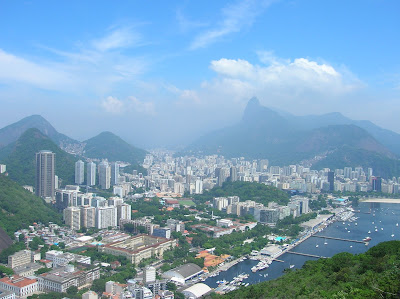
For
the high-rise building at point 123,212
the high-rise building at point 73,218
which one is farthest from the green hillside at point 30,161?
the high-rise building at point 123,212

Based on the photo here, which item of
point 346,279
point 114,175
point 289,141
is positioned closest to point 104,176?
point 114,175

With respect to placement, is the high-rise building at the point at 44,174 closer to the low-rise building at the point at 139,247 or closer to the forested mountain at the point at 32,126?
the low-rise building at the point at 139,247

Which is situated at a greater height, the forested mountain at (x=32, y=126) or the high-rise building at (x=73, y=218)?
the forested mountain at (x=32, y=126)

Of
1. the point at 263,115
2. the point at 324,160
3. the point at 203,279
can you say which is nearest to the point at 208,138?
the point at 263,115

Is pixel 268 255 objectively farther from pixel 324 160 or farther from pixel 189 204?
pixel 324 160

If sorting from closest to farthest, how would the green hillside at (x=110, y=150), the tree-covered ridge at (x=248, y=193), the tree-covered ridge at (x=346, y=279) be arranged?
the tree-covered ridge at (x=346, y=279), the tree-covered ridge at (x=248, y=193), the green hillside at (x=110, y=150)

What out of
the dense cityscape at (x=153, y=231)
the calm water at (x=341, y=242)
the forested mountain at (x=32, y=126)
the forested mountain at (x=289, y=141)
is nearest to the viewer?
the dense cityscape at (x=153, y=231)
